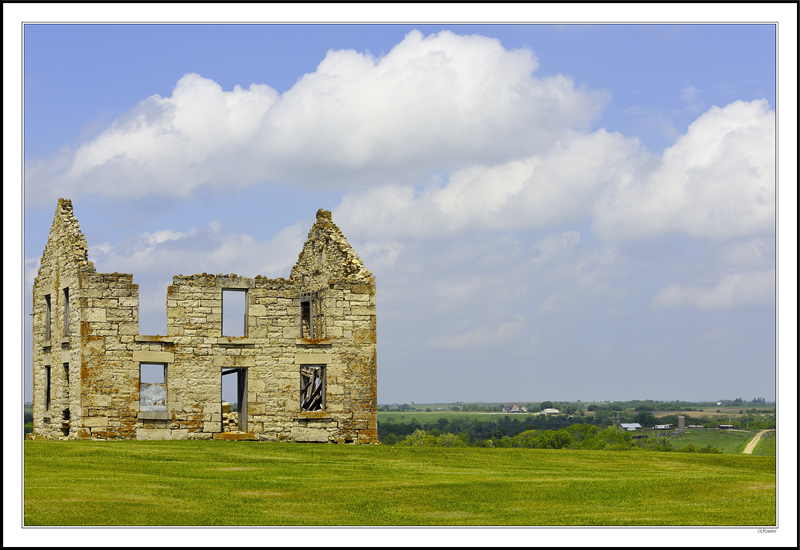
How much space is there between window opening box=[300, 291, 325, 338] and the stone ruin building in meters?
0.10

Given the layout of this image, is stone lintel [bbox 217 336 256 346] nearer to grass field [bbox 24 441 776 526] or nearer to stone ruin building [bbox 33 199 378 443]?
stone ruin building [bbox 33 199 378 443]

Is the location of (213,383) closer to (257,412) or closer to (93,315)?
(257,412)

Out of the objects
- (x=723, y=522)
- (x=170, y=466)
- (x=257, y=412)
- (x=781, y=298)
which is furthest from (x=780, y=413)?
(x=257, y=412)

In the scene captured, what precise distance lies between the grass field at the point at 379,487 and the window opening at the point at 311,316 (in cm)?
678

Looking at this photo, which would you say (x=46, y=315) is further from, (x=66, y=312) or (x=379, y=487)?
(x=379, y=487)

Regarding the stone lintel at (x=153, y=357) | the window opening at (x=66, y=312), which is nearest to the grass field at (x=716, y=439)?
the stone lintel at (x=153, y=357)

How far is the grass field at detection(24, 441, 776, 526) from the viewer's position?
19.5 m

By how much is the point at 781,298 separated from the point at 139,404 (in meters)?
23.0

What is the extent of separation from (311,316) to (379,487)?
15.4 metres

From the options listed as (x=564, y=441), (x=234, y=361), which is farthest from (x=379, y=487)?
(x=564, y=441)

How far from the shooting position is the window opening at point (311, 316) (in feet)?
121

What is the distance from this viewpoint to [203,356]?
1367 inches

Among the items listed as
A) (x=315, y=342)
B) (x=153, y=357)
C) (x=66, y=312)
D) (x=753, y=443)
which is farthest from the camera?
(x=753, y=443)

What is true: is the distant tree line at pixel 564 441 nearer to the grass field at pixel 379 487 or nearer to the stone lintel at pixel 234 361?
the stone lintel at pixel 234 361
